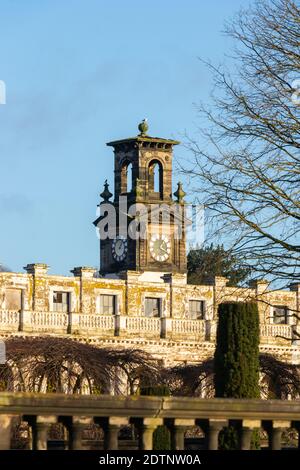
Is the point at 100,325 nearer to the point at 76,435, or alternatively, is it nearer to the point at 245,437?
the point at 245,437

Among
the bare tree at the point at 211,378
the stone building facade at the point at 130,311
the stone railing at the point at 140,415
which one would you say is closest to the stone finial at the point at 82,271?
the stone building facade at the point at 130,311

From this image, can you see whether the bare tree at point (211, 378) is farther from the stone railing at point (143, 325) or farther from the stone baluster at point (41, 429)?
the stone baluster at point (41, 429)

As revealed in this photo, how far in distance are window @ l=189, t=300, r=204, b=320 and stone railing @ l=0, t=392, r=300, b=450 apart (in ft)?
183

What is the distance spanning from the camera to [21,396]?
24.8 meters

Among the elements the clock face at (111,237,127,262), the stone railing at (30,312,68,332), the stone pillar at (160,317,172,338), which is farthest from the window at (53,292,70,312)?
the clock face at (111,237,127,262)

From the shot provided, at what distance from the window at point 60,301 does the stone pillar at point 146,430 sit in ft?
172

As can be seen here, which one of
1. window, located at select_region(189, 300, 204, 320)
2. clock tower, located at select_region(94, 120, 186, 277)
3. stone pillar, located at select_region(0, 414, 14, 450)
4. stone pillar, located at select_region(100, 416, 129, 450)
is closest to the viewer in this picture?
stone pillar, located at select_region(0, 414, 14, 450)

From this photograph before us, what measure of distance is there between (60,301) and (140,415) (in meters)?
52.9

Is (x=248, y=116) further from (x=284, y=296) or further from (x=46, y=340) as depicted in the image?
(x=284, y=296)

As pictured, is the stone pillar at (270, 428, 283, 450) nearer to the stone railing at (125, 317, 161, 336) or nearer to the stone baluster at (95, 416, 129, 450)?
the stone baluster at (95, 416, 129, 450)

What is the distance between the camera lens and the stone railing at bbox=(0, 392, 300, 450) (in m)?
25.0

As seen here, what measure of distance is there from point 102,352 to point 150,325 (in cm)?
2241

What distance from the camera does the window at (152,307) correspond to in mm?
82000
